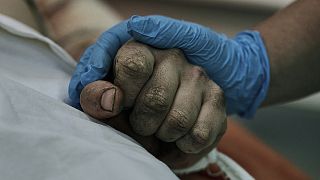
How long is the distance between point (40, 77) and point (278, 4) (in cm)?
81

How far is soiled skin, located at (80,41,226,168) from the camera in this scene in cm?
54

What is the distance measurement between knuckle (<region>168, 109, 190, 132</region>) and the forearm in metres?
0.31

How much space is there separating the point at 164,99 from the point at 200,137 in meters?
0.06

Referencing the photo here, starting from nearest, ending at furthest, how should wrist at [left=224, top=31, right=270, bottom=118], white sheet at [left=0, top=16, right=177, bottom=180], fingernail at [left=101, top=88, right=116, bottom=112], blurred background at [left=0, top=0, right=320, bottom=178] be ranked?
white sheet at [left=0, top=16, right=177, bottom=180]
fingernail at [left=101, top=88, right=116, bottom=112]
wrist at [left=224, top=31, right=270, bottom=118]
blurred background at [left=0, top=0, right=320, bottom=178]

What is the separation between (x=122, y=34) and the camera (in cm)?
61

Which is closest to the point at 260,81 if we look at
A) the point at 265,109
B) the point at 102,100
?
the point at 102,100

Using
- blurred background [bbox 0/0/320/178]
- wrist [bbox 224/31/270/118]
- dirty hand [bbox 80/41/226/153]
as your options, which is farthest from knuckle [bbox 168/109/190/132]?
blurred background [bbox 0/0/320/178]

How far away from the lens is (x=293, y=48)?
2.74ft

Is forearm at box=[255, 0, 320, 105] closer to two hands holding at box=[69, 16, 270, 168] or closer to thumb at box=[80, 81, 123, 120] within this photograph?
two hands holding at box=[69, 16, 270, 168]

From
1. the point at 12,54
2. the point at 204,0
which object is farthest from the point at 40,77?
the point at 204,0

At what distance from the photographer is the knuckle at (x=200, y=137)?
0.56m

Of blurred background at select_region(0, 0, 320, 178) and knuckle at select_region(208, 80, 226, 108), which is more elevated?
knuckle at select_region(208, 80, 226, 108)

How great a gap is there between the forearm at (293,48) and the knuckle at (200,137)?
0.29 metres

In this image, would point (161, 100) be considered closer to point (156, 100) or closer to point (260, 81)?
point (156, 100)
